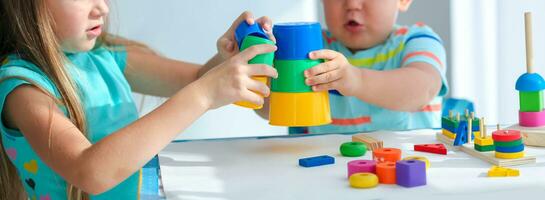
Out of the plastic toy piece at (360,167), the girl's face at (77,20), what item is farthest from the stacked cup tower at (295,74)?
the girl's face at (77,20)

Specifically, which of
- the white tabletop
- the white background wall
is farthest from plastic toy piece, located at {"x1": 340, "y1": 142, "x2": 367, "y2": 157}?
the white background wall

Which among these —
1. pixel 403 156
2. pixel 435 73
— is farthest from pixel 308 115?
pixel 435 73

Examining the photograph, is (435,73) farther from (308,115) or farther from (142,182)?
(142,182)

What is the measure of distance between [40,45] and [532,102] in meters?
0.59

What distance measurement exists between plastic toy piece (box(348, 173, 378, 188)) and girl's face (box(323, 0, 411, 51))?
56cm

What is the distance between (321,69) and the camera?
0.96 m

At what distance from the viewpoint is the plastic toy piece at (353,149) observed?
0.96 m

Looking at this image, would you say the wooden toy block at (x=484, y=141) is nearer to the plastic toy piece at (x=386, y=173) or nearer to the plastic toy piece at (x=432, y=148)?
the plastic toy piece at (x=432, y=148)

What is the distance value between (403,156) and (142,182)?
30 cm

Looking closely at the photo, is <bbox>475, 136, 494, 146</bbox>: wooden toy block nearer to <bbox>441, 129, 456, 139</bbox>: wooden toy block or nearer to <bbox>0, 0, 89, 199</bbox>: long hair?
<bbox>441, 129, 456, 139</bbox>: wooden toy block

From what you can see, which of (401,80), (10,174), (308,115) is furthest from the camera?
(401,80)

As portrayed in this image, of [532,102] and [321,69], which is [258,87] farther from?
[532,102]

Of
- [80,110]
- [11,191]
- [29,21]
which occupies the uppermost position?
[29,21]

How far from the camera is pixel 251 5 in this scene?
1.89m
